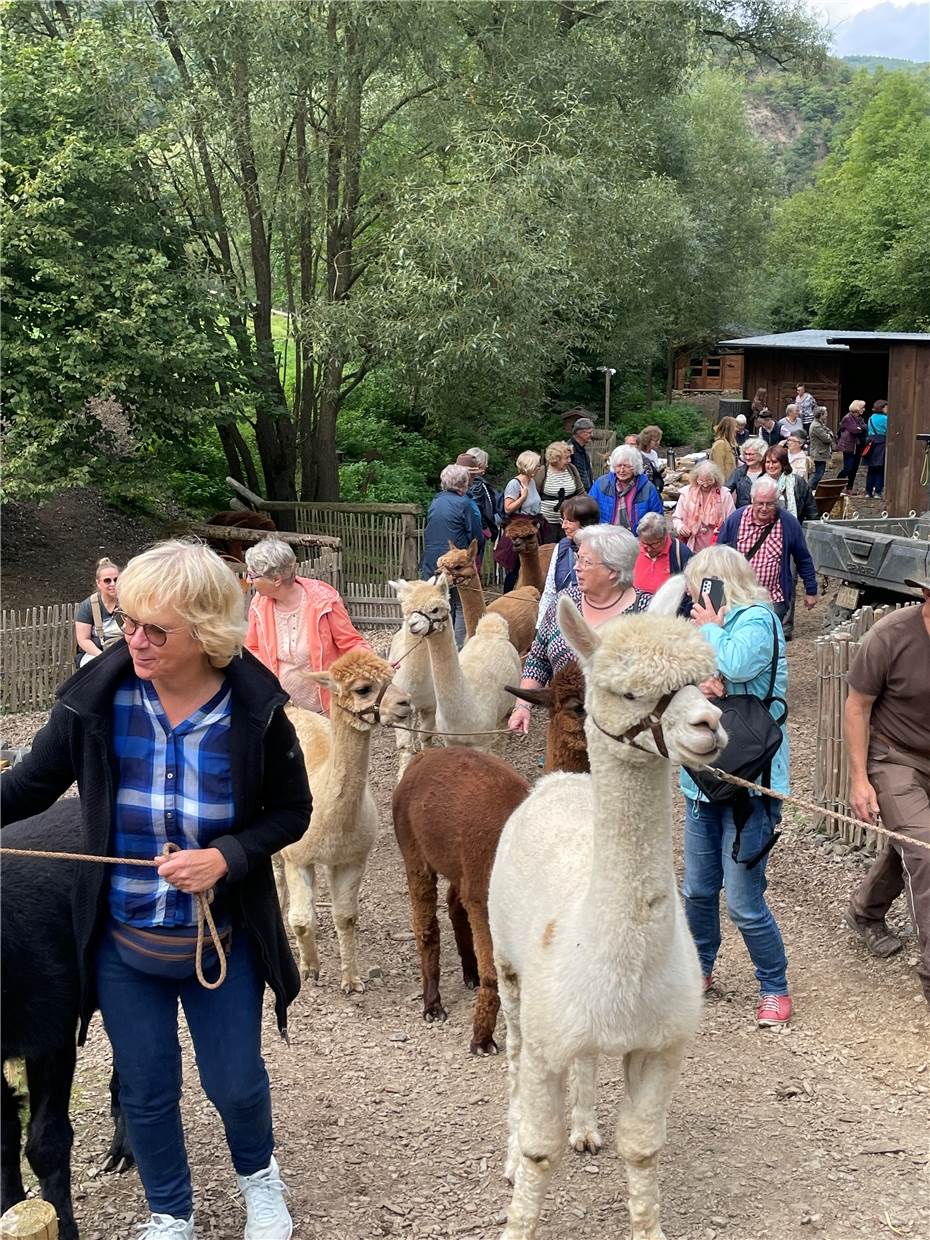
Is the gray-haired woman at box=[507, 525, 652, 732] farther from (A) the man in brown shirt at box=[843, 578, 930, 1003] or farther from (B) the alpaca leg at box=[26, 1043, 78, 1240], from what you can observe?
(B) the alpaca leg at box=[26, 1043, 78, 1240]

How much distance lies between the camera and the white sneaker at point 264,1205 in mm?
3178

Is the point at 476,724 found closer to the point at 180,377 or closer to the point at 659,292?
the point at 180,377

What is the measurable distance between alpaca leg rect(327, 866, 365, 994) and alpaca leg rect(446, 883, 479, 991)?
420 millimetres

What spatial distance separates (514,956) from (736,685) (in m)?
1.41

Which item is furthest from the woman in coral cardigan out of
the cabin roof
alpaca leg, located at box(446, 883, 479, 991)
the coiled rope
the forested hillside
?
the cabin roof

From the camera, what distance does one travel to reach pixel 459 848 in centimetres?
471

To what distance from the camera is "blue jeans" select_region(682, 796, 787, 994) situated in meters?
4.63

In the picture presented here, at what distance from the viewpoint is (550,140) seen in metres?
15.2

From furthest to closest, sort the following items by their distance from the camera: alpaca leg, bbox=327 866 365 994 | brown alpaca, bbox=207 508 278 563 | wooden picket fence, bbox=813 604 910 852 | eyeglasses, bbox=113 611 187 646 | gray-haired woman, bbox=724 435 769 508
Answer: brown alpaca, bbox=207 508 278 563 → gray-haired woman, bbox=724 435 769 508 → wooden picket fence, bbox=813 604 910 852 → alpaca leg, bbox=327 866 365 994 → eyeglasses, bbox=113 611 187 646

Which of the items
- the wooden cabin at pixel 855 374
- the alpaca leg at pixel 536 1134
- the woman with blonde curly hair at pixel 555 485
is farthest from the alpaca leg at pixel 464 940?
the wooden cabin at pixel 855 374

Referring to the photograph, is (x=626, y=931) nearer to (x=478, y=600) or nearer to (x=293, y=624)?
(x=293, y=624)

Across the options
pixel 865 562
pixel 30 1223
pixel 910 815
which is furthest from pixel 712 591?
pixel 865 562

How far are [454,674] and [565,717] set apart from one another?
1.55 metres

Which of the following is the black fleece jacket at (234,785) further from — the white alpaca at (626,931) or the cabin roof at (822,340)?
the cabin roof at (822,340)
